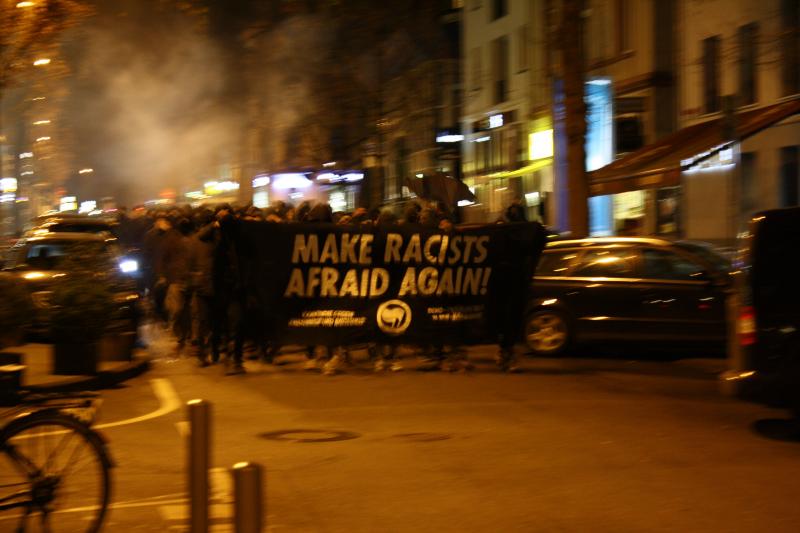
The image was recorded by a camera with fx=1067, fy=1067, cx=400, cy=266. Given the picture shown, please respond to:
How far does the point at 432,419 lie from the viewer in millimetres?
9938

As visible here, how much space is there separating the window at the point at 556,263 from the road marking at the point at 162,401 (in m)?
5.29

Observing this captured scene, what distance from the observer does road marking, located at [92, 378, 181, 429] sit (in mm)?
9922

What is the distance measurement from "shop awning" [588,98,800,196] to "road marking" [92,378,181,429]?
11253 mm

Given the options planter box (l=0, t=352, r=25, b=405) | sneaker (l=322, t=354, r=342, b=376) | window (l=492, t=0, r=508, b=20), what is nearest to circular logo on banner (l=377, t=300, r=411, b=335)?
sneaker (l=322, t=354, r=342, b=376)

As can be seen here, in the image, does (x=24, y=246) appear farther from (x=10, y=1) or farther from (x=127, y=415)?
(x=127, y=415)

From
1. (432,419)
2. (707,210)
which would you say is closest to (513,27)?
(707,210)

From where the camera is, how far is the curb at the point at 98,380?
37.2ft

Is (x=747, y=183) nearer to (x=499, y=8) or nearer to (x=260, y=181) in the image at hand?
(x=499, y=8)

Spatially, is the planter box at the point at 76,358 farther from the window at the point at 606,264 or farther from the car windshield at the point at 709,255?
the car windshield at the point at 709,255

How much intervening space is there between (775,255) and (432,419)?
3400 millimetres

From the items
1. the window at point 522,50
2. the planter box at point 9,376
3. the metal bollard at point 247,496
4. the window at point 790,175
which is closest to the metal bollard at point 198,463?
the metal bollard at point 247,496

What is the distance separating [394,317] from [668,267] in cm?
374

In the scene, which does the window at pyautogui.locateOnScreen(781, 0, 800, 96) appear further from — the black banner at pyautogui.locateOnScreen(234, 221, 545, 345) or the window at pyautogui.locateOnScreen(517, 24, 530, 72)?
the window at pyautogui.locateOnScreen(517, 24, 530, 72)

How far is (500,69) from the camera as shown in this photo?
36031mm
